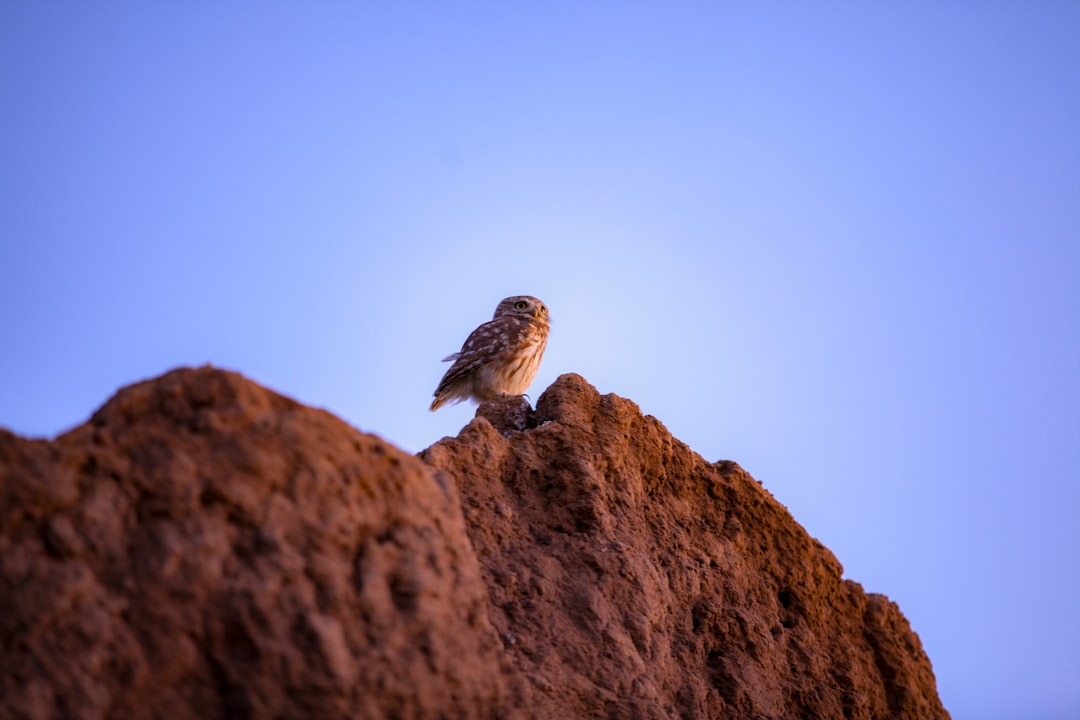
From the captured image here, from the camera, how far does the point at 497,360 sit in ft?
36.8

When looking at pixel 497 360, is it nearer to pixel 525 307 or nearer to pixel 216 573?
pixel 525 307

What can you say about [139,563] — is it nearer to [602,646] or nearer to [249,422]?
[249,422]

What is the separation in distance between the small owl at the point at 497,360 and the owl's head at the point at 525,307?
0.02 m

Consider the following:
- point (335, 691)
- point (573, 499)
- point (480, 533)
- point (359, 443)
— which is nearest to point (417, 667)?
point (335, 691)

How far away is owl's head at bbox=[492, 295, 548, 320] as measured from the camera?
1187 cm

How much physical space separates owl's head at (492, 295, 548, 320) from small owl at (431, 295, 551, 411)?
0.05 feet

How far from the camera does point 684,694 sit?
18.3 ft

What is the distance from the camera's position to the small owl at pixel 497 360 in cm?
1123

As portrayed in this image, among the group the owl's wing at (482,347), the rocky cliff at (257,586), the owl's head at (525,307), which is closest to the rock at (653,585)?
the rocky cliff at (257,586)

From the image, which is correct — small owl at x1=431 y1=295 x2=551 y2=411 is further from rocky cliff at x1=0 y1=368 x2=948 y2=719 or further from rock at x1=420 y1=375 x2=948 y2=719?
rocky cliff at x1=0 y1=368 x2=948 y2=719

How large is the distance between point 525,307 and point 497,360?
974 mm

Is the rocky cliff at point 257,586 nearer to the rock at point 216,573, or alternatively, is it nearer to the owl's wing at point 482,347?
the rock at point 216,573

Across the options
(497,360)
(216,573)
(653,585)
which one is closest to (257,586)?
(216,573)

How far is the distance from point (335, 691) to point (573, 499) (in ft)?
8.93
